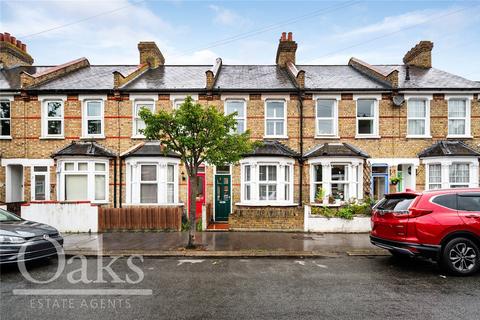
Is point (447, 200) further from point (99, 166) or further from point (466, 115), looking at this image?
point (99, 166)

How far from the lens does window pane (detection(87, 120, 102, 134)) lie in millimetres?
14539

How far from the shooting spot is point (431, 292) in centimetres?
540

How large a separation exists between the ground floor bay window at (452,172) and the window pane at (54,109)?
58.3 feet

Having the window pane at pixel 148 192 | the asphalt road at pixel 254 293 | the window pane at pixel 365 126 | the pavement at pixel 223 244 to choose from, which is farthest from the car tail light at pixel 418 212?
the window pane at pixel 148 192

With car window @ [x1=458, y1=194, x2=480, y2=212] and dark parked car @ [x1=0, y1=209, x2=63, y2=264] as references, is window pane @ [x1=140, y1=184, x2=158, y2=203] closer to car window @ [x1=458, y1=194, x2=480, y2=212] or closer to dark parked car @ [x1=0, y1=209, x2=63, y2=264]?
dark parked car @ [x1=0, y1=209, x2=63, y2=264]

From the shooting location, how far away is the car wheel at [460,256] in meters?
6.36

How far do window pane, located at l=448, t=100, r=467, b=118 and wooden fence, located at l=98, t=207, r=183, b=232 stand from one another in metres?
13.7

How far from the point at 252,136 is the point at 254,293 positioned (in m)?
9.81

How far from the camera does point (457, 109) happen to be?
14383mm

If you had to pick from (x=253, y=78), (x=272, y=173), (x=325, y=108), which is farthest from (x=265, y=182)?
(x=253, y=78)

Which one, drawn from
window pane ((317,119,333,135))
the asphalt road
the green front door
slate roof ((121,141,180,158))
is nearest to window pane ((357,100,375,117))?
window pane ((317,119,333,135))

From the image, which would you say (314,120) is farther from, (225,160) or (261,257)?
(261,257)

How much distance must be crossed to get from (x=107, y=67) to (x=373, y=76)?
15414mm

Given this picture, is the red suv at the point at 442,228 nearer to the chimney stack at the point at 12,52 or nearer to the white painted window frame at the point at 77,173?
the white painted window frame at the point at 77,173
